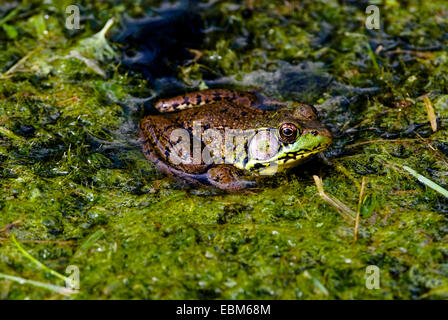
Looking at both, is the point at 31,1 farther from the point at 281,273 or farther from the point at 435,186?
the point at 435,186

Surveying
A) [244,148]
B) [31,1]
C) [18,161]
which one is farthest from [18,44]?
[244,148]

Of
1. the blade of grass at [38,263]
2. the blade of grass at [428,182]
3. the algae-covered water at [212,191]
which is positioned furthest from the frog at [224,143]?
the blade of grass at [38,263]

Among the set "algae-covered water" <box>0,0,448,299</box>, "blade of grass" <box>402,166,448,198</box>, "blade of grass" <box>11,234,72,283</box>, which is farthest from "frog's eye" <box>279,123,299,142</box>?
"blade of grass" <box>11,234,72,283</box>

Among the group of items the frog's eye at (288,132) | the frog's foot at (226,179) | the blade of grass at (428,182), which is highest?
the frog's eye at (288,132)

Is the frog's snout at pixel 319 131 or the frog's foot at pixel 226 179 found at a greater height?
the frog's snout at pixel 319 131

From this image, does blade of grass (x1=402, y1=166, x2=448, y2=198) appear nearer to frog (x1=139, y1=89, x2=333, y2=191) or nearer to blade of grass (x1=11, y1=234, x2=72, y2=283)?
frog (x1=139, y1=89, x2=333, y2=191)

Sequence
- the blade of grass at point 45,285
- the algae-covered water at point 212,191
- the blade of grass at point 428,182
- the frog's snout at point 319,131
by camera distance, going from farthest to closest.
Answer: the frog's snout at point 319,131 < the blade of grass at point 428,182 < the algae-covered water at point 212,191 < the blade of grass at point 45,285

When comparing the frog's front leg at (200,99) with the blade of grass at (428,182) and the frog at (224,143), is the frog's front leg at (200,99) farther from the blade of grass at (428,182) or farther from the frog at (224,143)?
the blade of grass at (428,182)

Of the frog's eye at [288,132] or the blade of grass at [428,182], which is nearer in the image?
the blade of grass at [428,182]
